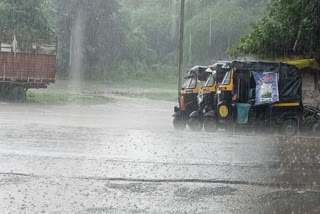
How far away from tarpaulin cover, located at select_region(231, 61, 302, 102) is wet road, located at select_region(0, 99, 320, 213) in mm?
4321

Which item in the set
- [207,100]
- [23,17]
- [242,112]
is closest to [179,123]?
[207,100]

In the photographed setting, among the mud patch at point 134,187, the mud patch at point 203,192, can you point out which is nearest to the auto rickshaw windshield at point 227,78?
the mud patch at point 203,192

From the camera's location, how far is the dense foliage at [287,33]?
18.0 m

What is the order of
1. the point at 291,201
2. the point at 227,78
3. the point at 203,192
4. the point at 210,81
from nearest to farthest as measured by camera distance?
the point at 291,201 → the point at 203,192 → the point at 227,78 → the point at 210,81

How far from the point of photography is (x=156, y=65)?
5878 cm

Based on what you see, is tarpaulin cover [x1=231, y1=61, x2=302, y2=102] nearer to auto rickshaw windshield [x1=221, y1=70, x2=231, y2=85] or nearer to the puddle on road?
auto rickshaw windshield [x1=221, y1=70, x2=231, y2=85]

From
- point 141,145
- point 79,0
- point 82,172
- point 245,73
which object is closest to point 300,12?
point 245,73

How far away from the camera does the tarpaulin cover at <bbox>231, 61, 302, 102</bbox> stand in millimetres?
15375

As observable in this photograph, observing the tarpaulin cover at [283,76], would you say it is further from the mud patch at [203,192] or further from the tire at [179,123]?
the mud patch at [203,192]

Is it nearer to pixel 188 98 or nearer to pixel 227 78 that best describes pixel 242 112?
pixel 227 78

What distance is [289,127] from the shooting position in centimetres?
1552

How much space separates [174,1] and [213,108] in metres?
55.4

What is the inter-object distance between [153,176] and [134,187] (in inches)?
28.6

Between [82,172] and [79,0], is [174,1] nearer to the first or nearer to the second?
[79,0]
